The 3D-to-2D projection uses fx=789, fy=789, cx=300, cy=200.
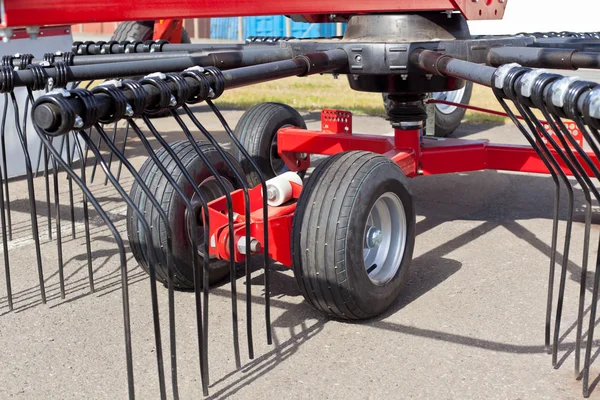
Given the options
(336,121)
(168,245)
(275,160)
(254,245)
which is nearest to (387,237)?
(254,245)

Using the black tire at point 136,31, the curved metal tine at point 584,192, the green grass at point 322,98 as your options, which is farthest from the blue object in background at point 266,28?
the curved metal tine at point 584,192

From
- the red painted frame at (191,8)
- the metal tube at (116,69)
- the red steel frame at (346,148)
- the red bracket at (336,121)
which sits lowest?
the red steel frame at (346,148)

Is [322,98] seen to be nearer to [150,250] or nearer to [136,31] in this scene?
[136,31]

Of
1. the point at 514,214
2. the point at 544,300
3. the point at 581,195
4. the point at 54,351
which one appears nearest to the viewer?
the point at 54,351

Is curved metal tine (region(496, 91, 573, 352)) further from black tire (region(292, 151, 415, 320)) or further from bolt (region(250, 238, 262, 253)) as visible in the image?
bolt (region(250, 238, 262, 253))

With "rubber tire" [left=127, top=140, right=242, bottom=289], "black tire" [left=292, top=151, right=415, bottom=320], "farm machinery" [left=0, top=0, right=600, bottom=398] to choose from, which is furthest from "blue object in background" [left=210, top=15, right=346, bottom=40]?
"black tire" [left=292, top=151, right=415, bottom=320]

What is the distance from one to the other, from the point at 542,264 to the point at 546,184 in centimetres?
190

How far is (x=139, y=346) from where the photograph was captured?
3287mm

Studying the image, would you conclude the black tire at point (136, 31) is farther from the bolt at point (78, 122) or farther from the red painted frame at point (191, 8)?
the bolt at point (78, 122)

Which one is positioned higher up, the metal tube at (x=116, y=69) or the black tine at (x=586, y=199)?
the metal tube at (x=116, y=69)

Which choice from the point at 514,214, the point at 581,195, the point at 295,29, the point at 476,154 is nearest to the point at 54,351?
the point at 476,154

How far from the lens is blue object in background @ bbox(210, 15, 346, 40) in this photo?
21.2m

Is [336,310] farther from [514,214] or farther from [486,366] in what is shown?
[514,214]

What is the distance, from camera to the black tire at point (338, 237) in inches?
127
